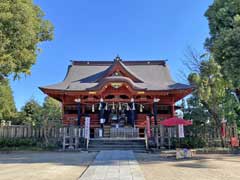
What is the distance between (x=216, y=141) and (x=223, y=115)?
308 centimetres

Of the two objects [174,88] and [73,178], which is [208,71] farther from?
[73,178]

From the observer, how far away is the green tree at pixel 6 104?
22.3 meters

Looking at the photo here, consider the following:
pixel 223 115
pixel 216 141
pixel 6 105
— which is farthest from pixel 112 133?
pixel 6 105

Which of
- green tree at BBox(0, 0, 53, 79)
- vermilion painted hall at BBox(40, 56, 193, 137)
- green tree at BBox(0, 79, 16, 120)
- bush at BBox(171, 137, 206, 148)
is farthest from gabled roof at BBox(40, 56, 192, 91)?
green tree at BBox(0, 79, 16, 120)

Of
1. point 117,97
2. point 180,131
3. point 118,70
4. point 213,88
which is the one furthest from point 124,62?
point 180,131

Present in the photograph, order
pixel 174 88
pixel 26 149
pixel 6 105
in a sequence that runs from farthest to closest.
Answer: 1. pixel 6 105
2. pixel 174 88
3. pixel 26 149

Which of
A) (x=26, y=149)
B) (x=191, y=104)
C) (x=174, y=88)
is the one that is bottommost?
(x=26, y=149)

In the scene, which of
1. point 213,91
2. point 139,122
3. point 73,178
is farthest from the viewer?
point 139,122

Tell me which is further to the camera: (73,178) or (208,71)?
(208,71)

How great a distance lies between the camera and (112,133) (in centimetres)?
1474

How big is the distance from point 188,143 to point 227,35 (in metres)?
6.22

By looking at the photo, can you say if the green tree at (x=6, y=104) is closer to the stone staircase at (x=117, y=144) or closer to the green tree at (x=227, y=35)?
the stone staircase at (x=117, y=144)

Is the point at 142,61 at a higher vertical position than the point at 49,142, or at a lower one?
higher

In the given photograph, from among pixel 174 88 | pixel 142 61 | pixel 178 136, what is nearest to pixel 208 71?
Answer: pixel 174 88
